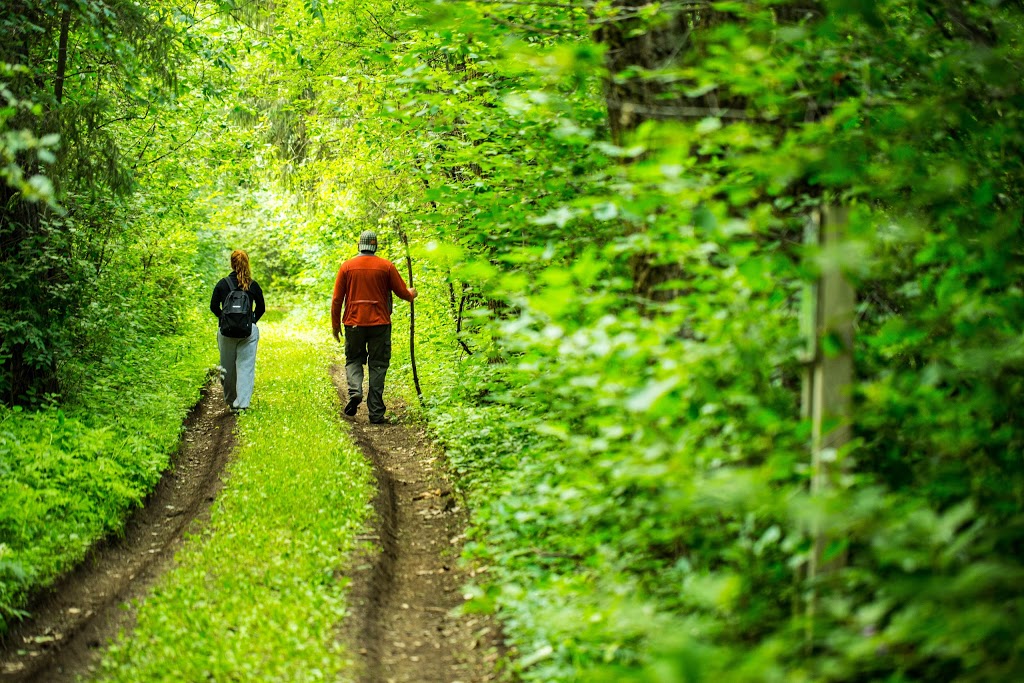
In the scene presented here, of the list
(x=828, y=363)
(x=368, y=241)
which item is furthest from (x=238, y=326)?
(x=828, y=363)

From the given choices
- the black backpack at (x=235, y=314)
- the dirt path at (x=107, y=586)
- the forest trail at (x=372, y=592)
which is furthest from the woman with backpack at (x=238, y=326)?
the forest trail at (x=372, y=592)

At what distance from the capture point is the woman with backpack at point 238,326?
12.7 metres

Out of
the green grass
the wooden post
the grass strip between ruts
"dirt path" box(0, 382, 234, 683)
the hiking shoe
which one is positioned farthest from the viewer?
the hiking shoe

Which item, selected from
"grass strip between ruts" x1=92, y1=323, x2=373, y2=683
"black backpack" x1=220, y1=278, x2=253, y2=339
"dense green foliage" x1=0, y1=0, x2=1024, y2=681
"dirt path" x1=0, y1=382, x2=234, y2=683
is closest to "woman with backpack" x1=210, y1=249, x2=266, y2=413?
"black backpack" x1=220, y1=278, x2=253, y2=339

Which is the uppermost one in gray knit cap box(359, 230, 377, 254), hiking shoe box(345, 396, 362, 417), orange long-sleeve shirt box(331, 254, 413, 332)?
gray knit cap box(359, 230, 377, 254)

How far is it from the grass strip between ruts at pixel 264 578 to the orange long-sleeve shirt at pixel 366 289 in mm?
2055

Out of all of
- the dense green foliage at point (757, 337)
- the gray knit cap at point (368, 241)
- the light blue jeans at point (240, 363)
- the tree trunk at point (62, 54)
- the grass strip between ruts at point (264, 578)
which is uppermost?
the tree trunk at point (62, 54)

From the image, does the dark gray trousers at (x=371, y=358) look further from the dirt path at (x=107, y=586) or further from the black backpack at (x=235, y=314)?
the dirt path at (x=107, y=586)

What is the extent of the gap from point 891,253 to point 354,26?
406 inches

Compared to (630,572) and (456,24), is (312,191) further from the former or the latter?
(630,572)

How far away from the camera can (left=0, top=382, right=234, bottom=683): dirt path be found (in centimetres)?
566

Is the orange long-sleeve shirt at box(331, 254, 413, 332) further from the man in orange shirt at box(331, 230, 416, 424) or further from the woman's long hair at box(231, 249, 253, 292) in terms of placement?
the woman's long hair at box(231, 249, 253, 292)

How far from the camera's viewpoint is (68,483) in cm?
835

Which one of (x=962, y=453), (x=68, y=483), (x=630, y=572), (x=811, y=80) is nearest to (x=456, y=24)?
(x=811, y=80)
